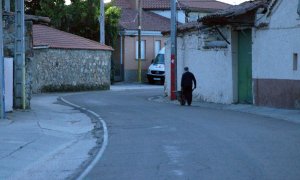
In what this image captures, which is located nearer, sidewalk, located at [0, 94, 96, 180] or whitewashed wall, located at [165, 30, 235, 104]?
sidewalk, located at [0, 94, 96, 180]

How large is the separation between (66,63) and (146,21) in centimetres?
1689

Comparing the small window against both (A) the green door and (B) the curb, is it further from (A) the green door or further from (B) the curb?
(B) the curb

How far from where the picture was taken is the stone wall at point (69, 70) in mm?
36906

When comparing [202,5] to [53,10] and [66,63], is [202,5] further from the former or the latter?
[66,63]

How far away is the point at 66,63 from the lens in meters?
39.2

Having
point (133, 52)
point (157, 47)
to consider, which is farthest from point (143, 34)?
point (157, 47)

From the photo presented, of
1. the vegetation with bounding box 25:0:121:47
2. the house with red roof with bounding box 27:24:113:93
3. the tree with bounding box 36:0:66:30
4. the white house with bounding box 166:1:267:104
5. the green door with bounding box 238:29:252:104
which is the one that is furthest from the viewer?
the vegetation with bounding box 25:0:121:47

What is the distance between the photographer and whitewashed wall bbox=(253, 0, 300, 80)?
21344 millimetres

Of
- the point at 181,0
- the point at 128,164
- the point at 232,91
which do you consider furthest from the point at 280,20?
the point at 181,0

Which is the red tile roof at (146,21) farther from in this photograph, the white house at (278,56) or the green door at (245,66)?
the white house at (278,56)

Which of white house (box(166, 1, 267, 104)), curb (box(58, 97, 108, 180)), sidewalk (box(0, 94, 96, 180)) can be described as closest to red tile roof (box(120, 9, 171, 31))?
white house (box(166, 1, 267, 104))

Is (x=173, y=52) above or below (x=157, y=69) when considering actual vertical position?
above

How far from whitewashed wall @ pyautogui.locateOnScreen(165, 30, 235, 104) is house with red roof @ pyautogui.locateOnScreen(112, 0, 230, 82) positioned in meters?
20.2

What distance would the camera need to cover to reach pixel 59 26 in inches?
1895
